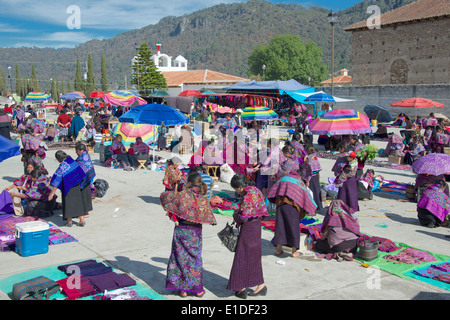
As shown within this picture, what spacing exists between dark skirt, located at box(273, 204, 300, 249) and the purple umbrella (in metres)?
3.26

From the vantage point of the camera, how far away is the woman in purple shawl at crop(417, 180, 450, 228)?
334 inches

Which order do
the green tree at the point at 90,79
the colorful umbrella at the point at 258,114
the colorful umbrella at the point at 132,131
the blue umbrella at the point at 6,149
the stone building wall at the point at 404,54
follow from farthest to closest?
1. the green tree at the point at 90,79
2. the stone building wall at the point at 404,54
3. the colorful umbrella at the point at 258,114
4. the colorful umbrella at the point at 132,131
5. the blue umbrella at the point at 6,149

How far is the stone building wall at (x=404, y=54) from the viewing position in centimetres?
3712

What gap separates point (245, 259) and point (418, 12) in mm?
39379

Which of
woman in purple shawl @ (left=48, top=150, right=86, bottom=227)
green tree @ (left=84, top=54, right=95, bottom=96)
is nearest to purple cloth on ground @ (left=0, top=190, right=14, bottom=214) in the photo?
woman in purple shawl @ (left=48, top=150, right=86, bottom=227)

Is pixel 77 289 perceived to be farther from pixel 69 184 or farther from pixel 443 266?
pixel 443 266

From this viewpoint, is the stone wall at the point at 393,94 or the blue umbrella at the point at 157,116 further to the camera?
the stone wall at the point at 393,94

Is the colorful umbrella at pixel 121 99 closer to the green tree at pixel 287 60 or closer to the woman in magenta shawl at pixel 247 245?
the woman in magenta shawl at pixel 247 245

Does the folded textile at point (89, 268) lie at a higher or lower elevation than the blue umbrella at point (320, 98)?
lower

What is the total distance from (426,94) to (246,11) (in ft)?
558

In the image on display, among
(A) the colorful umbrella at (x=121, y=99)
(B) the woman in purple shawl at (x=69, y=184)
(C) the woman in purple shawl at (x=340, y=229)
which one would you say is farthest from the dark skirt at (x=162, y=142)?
(C) the woman in purple shawl at (x=340, y=229)

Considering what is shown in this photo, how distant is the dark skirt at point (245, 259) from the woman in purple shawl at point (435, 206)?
15.0 feet

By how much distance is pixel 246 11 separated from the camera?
189375mm
